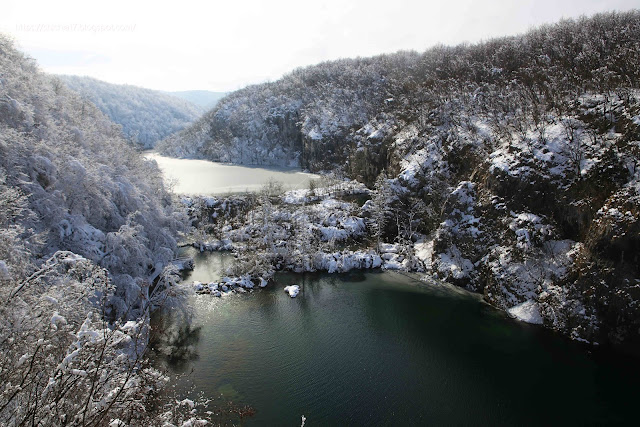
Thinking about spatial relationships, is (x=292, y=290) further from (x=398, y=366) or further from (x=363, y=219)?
(x=363, y=219)

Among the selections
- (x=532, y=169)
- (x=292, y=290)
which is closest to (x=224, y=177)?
(x=292, y=290)

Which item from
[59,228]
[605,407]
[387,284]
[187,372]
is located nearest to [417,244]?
[387,284]

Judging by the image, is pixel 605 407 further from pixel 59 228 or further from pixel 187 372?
pixel 59 228

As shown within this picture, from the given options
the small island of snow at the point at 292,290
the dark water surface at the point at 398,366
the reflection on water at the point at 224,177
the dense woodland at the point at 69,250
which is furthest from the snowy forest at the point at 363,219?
the reflection on water at the point at 224,177

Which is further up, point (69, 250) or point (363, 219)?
point (69, 250)

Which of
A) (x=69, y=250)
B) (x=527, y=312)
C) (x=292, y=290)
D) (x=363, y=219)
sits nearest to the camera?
(x=69, y=250)
